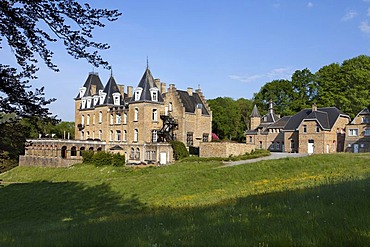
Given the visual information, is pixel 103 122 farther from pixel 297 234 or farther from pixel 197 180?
pixel 297 234

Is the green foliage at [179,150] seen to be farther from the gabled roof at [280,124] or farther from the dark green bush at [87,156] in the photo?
the gabled roof at [280,124]

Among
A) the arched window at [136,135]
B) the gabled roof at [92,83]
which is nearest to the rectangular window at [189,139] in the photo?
the arched window at [136,135]

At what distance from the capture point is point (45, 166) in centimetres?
5047

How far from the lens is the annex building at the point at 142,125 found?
156 feet

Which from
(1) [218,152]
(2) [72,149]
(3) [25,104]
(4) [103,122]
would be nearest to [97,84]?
(4) [103,122]

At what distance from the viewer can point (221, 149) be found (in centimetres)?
4091

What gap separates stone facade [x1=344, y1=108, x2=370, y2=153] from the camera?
47156mm

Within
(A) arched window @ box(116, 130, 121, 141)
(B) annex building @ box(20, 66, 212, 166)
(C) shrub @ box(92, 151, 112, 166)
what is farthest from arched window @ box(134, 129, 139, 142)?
(C) shrub @ box(92, 151, 112, 166)

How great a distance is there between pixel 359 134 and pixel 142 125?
26542 millimetres

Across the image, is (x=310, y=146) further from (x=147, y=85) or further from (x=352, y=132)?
(x=147, y=85)

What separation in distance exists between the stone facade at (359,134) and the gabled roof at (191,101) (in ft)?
59.2

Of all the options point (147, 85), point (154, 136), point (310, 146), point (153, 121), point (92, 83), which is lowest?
point (310, 146)

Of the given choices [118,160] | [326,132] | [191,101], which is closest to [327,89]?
[326,132]

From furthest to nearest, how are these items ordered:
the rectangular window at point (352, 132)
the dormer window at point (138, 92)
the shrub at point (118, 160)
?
the dormer window at point (138, 92), the rectangular window at point (352, 132), the shrub at point (118, 160)
